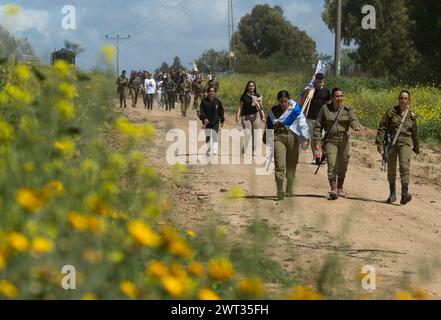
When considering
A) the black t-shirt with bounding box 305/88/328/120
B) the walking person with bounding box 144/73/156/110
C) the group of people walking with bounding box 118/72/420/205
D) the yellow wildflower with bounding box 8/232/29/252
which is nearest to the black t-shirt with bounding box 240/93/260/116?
the black t-shirt with bounding box 305/88/328/120

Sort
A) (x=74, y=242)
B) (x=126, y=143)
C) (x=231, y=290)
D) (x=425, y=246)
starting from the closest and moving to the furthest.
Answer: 1. (x=74, y=242)
2. (x=231, y=290)
3. (x=126, y=143)
4. (x=425, y=246)

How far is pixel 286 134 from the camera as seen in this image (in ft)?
42.8

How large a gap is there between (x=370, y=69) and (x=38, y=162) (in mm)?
56514

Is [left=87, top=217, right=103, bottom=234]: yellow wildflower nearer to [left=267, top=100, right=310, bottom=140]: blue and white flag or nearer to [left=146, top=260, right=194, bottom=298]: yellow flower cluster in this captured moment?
[left=146, top=260, right=194, bottom=298]: yellow flower cluster

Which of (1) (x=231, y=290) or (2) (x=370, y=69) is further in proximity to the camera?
(2) (x=370, y=69)

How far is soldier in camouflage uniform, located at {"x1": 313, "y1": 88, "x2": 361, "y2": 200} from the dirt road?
48cm

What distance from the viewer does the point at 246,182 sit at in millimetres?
14727

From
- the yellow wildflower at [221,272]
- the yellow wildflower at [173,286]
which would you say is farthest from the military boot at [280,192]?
the yellow wildflower at [173,286]

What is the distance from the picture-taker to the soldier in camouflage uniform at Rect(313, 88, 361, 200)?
13.3 metres

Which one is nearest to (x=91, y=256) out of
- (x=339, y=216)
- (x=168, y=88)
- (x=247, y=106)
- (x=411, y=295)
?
(x=411, y=295)

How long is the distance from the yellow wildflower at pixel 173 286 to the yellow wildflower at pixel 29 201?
1.89ft
